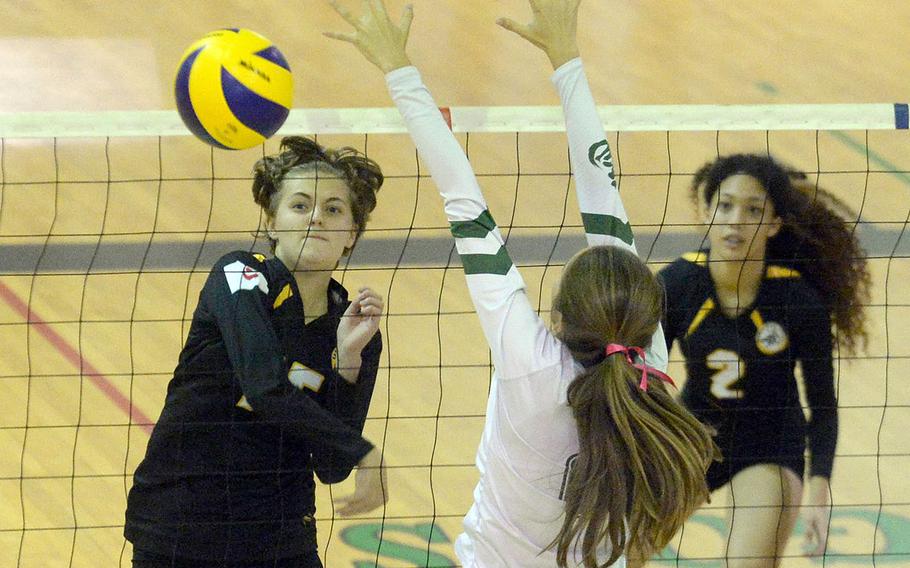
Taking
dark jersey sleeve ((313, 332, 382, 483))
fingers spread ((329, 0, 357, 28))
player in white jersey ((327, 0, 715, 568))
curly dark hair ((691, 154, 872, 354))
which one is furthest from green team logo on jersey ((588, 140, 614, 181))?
curly dark hair ((691, 154, 872, 354))

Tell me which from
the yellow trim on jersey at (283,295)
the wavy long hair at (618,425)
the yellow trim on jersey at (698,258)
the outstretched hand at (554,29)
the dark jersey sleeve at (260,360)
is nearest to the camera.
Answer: the wavy long hair at (618,425)

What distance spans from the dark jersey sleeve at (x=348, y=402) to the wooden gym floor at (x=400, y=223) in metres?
0.69

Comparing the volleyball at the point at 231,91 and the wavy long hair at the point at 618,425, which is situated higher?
the volleyball at the point at 231,91

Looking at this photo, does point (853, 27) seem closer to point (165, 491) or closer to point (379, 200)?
point (379, 200)

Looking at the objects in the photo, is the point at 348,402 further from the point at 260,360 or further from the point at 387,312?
the point at 387,312

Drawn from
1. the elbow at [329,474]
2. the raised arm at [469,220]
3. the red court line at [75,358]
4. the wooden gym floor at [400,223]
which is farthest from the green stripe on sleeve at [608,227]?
the red court line at [75,358]

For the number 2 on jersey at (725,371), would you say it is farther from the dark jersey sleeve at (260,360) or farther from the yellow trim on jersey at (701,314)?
the dark jersey sleeve at (260,360)

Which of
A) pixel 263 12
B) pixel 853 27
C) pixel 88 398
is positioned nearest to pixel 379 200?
pixel 88 398

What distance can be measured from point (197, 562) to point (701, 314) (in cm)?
140

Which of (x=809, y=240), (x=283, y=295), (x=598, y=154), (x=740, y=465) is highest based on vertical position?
(x=598, y=154)

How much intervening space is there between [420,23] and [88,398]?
3018 millimetres

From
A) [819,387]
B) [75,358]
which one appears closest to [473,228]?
[819,387]

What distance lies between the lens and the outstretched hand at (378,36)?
1.88 meters

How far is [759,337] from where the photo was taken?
2805mm
